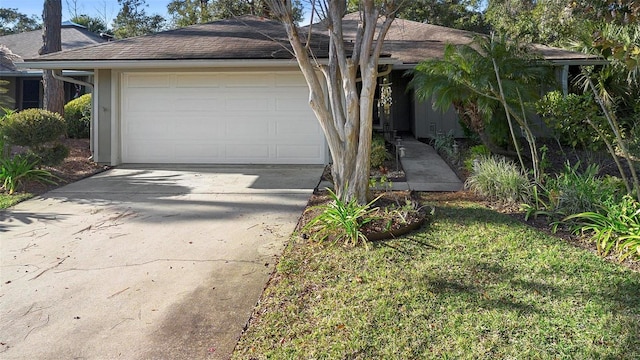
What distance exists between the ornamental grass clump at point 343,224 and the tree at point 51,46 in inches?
438

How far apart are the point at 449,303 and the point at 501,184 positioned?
142 inches

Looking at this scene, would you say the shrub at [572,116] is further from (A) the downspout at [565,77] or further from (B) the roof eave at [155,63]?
(B) the roof eave at [155,63]

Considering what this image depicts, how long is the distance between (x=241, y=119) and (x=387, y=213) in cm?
650

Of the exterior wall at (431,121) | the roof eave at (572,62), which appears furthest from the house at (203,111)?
the exterior wall at (431,121)

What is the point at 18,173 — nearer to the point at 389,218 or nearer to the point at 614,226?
the point at 389,218

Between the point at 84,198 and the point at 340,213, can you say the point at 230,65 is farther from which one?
the point at 340,213

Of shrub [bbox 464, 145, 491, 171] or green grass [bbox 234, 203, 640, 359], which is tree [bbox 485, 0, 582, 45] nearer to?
shrub [bbox 464, 145, 491, 171]

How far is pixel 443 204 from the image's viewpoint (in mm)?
6980

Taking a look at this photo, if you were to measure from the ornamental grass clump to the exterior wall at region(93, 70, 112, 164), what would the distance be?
7.70 meters

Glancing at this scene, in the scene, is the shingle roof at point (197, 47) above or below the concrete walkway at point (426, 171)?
above

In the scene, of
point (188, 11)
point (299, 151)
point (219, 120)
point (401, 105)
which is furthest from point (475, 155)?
point (188, 11)

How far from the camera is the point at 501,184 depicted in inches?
272

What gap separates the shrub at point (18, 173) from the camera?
835cm

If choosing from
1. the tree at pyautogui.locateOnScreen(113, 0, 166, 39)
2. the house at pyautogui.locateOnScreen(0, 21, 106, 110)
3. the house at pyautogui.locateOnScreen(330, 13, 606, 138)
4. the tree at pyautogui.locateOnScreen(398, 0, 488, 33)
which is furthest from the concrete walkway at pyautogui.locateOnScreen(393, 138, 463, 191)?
the tree at pyautogui.locateOnScreen(113, 0, 166, 39)
